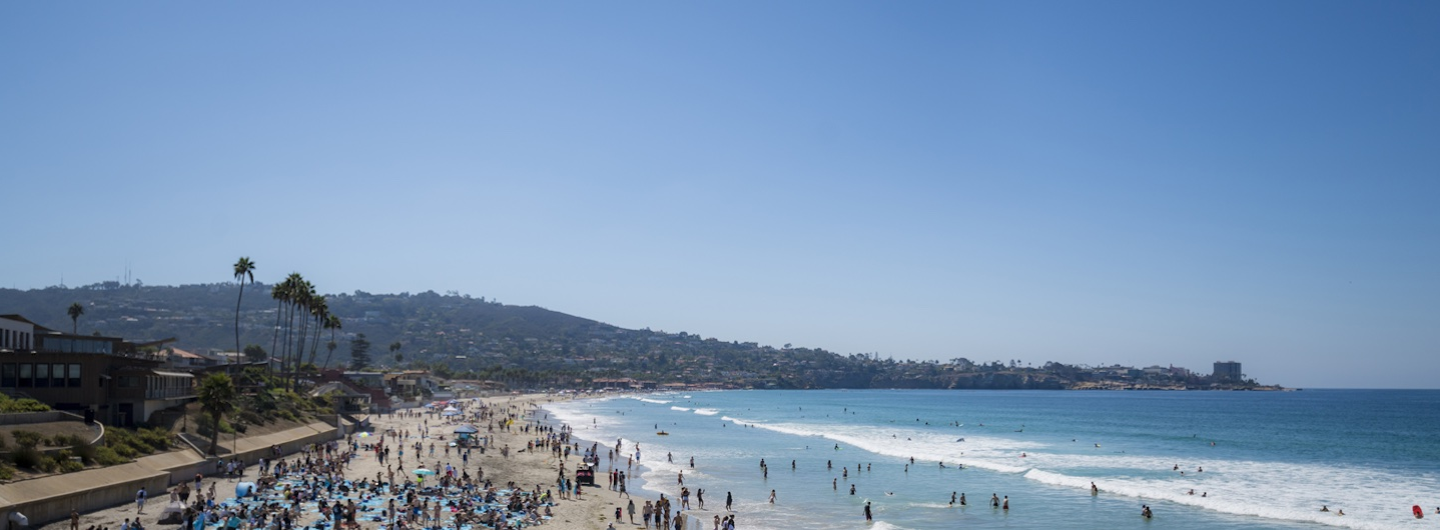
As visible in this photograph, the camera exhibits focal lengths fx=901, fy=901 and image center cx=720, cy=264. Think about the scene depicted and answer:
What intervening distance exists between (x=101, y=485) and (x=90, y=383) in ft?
32.2

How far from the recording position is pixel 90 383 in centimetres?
3425

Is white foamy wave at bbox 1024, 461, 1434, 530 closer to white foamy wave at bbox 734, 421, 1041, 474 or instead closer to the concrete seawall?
white foamy wave at bbox 734, 421, 1041, 474

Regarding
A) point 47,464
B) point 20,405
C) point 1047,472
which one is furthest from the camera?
point 1047,472

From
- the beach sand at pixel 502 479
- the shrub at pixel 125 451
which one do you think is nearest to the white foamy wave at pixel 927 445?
the beach sand at pixel 502 479

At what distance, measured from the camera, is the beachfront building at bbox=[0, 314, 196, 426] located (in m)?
33.2

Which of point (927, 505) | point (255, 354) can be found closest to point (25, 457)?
point (927, 505)

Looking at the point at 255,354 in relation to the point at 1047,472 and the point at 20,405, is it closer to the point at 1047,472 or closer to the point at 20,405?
the point at 20,405

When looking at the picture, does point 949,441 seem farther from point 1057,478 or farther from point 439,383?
point 439,383

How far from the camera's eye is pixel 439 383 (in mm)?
131375

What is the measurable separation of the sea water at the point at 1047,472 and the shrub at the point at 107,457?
19.8 m

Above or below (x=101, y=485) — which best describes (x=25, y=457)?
above

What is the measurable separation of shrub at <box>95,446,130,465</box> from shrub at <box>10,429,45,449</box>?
1.79 meters

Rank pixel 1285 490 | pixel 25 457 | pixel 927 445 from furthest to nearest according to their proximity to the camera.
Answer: pixel 927 445 → pixel 1285 490 → pixel 25 457

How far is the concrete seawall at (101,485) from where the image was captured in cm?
2312
